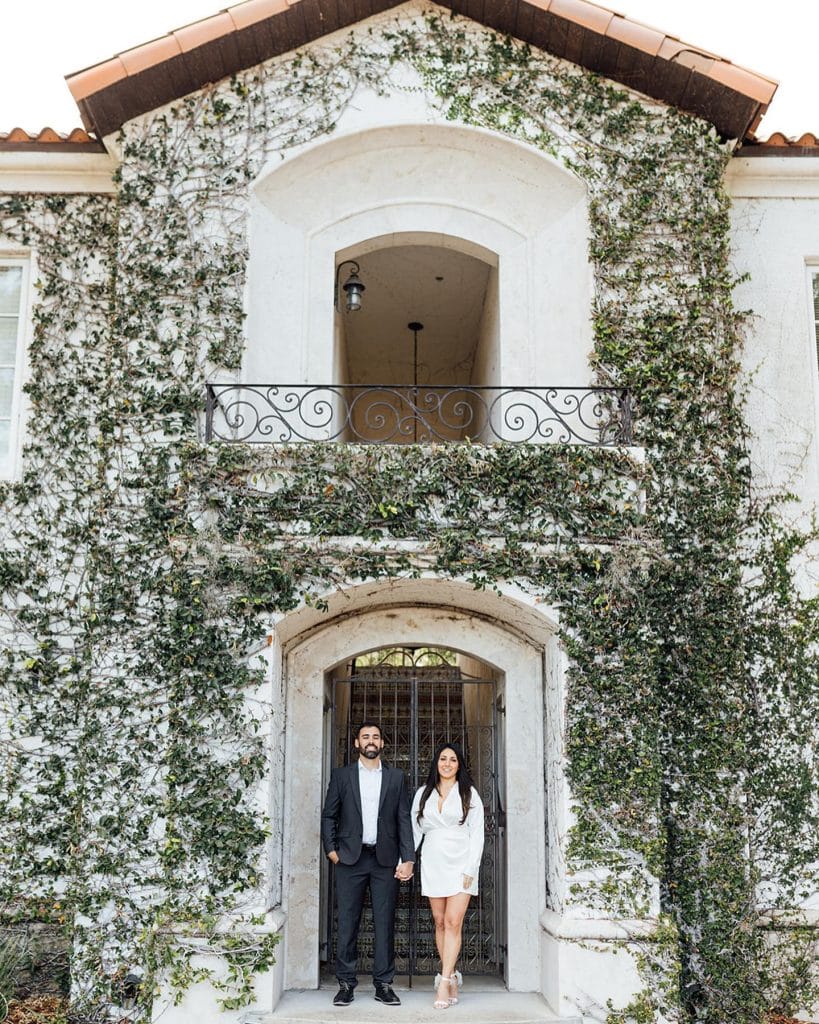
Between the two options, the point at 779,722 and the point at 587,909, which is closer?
the point at 587,909

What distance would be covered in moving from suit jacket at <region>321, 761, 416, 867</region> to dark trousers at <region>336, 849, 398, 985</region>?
9cm

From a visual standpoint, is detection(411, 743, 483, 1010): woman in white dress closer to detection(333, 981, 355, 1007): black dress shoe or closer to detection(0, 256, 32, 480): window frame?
detection(333, 981, 355, 1007): black dress shoe

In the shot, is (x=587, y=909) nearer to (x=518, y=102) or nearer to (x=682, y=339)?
→ (x=682, y=339)

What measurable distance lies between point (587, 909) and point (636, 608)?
7.33ft

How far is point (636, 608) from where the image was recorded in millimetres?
8219

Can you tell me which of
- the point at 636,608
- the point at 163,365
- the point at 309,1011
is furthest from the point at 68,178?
the point at 309,1011

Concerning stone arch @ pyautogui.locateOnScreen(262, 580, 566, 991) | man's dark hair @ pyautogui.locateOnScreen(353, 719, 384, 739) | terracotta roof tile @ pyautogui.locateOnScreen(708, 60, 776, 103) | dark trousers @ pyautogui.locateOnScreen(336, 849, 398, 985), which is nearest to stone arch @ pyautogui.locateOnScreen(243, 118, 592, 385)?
terracotta roof tile @ pyautogui.locateOnScreen(708, 60, 776, 103)

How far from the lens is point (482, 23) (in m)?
9.45

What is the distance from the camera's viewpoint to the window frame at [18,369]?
9.28m

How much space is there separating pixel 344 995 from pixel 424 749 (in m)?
2.52

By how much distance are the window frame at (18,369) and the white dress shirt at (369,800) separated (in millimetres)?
3907

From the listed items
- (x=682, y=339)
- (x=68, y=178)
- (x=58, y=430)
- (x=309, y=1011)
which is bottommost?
(x=309, y=1011)

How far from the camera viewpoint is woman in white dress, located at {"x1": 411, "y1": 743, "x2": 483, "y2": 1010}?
8.31 meters

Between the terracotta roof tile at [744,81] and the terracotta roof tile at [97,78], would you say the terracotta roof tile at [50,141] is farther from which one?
the terracotta roof tile at [744,81]
